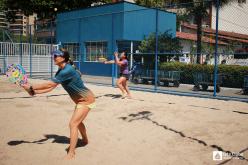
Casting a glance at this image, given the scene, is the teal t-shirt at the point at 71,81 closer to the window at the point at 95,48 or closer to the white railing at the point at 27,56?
the white railing at the point at 27,56

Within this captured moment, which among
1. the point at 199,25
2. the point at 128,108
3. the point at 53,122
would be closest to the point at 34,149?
the point at 53,122

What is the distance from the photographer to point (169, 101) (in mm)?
11031

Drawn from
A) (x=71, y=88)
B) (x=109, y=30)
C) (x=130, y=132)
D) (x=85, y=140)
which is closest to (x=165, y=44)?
(x=109, y=30)

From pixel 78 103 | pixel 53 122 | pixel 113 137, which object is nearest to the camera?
pixel 78 103

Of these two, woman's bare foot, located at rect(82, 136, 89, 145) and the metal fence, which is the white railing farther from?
woman's bare foot, located at rect(82, 136, 89, 145)

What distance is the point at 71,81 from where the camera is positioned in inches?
194

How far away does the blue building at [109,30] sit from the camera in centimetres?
2373

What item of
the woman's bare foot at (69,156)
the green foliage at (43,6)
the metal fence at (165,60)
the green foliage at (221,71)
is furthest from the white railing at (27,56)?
the woman's bare foot at (69,156)

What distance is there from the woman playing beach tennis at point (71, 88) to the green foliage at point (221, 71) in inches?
511

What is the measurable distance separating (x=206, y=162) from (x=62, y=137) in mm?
2909

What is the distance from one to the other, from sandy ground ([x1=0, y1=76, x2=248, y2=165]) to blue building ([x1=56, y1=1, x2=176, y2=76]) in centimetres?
1346

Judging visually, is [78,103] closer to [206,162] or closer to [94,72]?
[206,162]

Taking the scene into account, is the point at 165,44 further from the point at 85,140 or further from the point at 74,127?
the point at 74,127

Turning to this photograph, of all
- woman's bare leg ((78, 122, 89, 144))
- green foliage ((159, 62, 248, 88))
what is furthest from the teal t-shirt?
green foliage ((159, 62, 248, 88))
